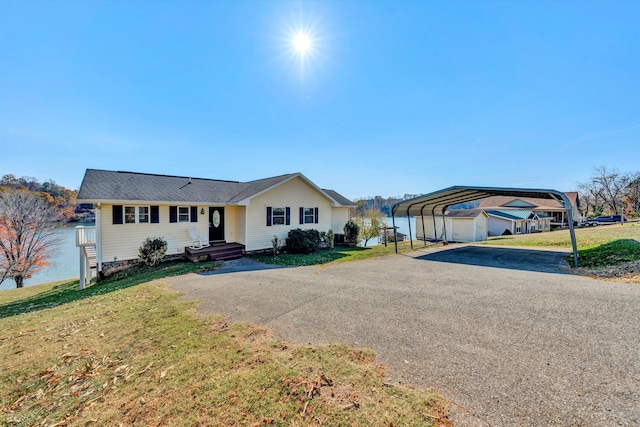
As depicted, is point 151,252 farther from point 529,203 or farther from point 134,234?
point 529,203

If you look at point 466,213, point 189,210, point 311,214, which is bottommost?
point 466,213

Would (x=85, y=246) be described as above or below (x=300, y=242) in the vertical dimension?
above

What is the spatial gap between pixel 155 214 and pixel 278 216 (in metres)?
6.40

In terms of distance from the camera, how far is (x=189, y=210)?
1353 centimetres

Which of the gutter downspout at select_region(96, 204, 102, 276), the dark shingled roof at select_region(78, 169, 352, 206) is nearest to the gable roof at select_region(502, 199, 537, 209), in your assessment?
the dark shingled roof at select_region(78, 169, 352, 206)

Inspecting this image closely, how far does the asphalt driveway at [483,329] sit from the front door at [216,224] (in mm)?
6125

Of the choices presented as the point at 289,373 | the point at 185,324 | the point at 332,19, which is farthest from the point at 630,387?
the point at 332,19

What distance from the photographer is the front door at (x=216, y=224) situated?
14.5 metres

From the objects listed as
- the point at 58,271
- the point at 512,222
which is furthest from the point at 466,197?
the point at 58,271

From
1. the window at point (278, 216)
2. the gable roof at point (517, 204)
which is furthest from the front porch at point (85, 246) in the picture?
Answer: the gable roof at point (517, 204)

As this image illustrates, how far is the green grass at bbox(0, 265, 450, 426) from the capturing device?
8.31ft

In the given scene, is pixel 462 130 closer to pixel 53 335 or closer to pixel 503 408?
pixel 503 408

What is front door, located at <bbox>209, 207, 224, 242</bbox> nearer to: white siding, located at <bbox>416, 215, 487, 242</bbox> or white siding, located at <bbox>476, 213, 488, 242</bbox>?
white siding, located at <bbox>416, 215, 487, 242</bbox>

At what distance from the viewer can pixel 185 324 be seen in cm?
489
